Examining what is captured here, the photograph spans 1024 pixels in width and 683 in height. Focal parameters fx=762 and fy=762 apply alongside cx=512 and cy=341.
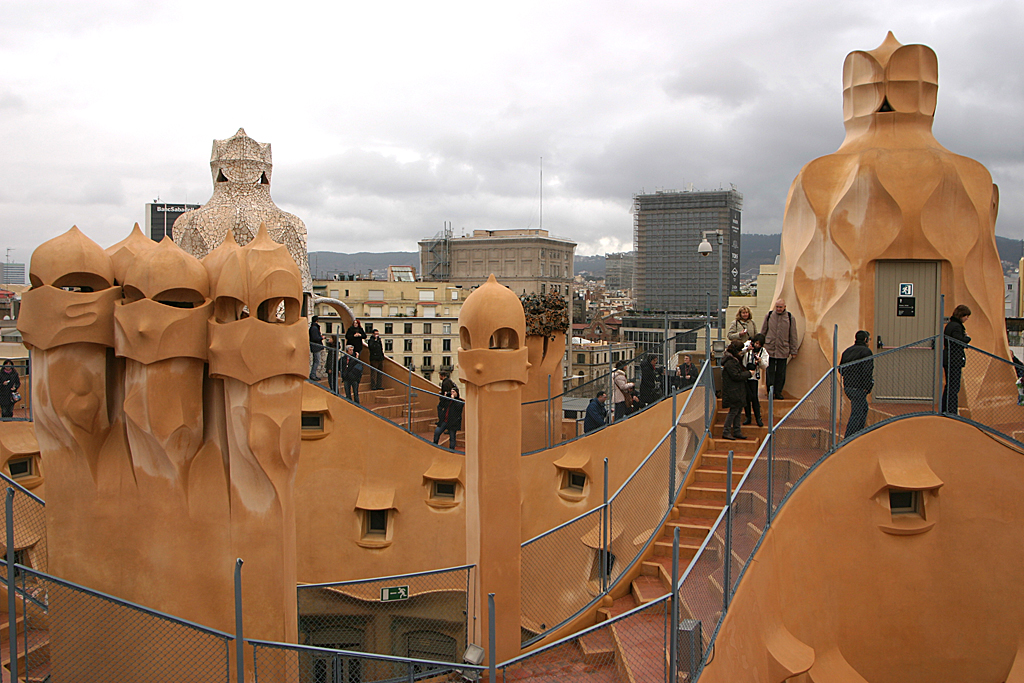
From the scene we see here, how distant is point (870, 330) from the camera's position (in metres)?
13.5

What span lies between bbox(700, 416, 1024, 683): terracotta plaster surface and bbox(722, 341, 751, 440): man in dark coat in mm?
2066

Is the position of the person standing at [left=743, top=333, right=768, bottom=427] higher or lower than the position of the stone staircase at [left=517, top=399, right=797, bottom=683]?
higher

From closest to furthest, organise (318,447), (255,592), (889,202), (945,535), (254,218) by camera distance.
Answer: (255,592), (945,535), (889,202), (318,447), (254,218)

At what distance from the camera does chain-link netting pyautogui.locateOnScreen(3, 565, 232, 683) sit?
811cm

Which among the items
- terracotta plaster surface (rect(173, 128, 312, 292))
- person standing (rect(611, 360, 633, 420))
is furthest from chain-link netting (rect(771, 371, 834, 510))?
terracotta plaster surface (rect(173, 128, 312, 292))

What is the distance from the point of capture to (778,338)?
13.5m

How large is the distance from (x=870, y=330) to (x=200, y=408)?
434 inches

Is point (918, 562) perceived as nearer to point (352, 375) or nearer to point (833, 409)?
point (833, 409)

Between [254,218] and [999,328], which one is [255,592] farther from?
[999,328]

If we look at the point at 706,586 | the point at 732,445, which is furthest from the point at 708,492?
the point at 706,586

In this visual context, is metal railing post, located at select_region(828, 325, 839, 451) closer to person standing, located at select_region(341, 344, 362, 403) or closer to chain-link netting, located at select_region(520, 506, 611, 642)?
chain-link netting, located at select_region(520, 506, 611, 642)

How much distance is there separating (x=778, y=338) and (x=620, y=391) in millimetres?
3399

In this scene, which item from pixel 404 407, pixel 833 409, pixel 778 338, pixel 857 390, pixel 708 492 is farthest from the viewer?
pixel 404 407

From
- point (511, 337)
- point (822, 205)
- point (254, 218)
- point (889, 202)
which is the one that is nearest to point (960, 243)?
point (889, 202)
